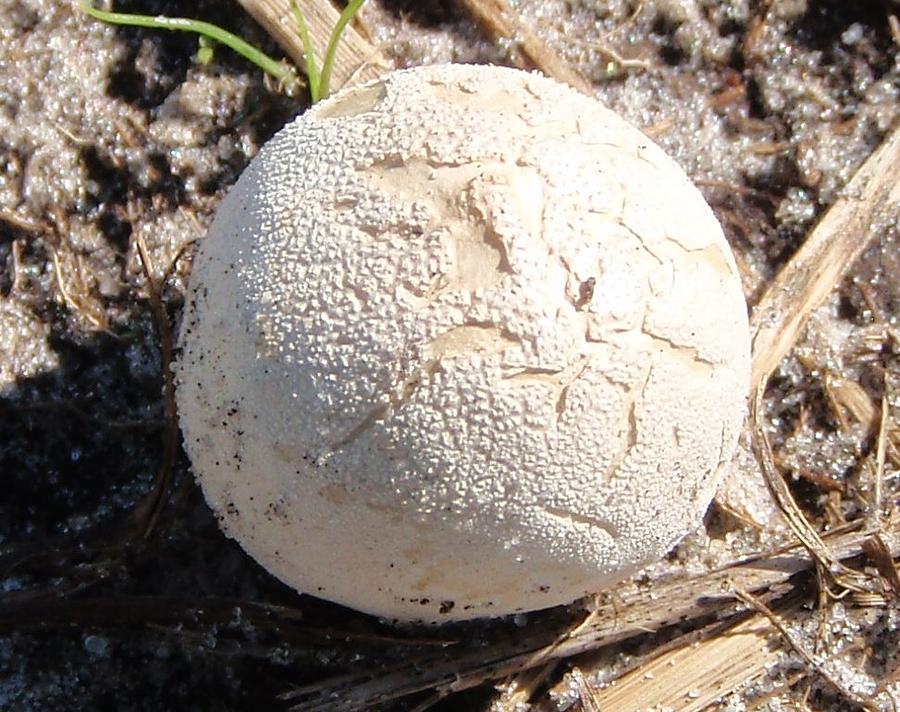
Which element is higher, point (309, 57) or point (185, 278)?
point (309, 57)

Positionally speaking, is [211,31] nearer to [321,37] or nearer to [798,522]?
[321,37]

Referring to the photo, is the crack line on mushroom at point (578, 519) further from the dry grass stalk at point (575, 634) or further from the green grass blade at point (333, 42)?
the green grass blade at point (333, 42)

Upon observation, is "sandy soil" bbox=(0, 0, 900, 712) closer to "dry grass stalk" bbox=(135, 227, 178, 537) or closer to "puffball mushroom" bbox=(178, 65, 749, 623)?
"dry grass stalk" bbox=(135, 227, 178, 537)

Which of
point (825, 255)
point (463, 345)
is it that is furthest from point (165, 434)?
point (825, 255)

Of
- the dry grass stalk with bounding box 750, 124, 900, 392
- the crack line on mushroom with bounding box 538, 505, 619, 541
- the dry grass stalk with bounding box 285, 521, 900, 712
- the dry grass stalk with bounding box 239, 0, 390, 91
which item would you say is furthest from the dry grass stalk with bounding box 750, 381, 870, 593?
the dry grass stalk with bounding box 239, 0, 390, 91

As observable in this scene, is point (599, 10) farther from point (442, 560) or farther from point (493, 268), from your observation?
point (442, 560)

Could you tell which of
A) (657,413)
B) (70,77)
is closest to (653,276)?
(657,413)
